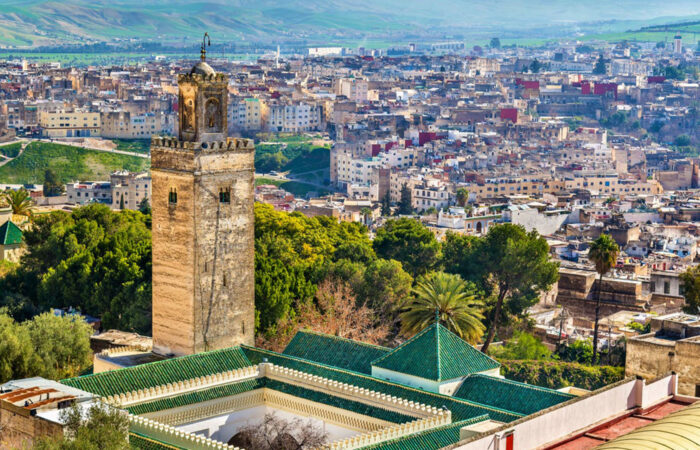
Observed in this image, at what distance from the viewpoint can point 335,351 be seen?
29.7m

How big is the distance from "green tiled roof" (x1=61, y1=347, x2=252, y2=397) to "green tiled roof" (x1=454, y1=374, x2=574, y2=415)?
5.12 metres

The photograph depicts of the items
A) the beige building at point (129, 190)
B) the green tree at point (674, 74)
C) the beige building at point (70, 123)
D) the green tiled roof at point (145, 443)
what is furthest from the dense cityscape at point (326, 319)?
the green tree at point (674, 74)

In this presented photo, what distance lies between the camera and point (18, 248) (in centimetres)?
5278

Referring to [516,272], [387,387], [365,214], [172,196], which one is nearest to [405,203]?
[365,214]

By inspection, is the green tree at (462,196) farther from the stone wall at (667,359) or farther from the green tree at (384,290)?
the stone wall at (667,359)

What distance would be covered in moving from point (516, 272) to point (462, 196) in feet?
157

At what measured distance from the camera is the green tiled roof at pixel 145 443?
913 inches

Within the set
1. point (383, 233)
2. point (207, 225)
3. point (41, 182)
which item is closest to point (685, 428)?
point (207, 225)

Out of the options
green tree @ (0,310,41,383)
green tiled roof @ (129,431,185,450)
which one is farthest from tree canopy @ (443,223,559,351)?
green tiled roof @ (129,431,185,450)

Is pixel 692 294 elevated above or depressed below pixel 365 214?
above

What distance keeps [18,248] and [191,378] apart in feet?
88.0

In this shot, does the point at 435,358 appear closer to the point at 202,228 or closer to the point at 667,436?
the point at 202,228

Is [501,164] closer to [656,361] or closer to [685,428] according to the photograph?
[656,361]

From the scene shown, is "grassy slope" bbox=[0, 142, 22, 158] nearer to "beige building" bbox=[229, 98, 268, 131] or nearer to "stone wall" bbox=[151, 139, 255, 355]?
"beige building" bbox=[229, 98, 268, 131]
